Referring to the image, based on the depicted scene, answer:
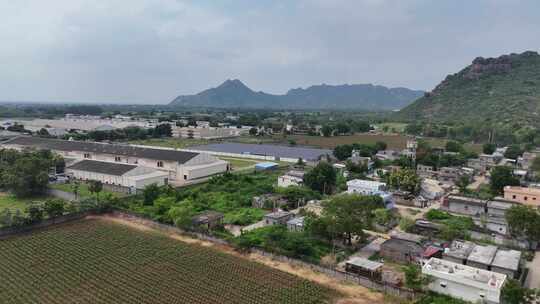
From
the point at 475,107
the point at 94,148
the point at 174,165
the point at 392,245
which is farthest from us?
the point at 475,107

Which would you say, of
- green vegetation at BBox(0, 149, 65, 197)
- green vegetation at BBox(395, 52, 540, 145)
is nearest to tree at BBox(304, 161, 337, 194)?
green vegetation at BBox(0, 149, 65, 197)

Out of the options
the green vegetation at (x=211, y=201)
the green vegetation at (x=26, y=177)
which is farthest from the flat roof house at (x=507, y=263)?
the green vegetation at (x=26, y=177)

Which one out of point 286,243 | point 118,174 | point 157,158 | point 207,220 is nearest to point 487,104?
point 157,158

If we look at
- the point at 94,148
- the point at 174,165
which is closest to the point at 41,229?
the point at 174,165

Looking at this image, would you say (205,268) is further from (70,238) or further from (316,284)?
(70,238)

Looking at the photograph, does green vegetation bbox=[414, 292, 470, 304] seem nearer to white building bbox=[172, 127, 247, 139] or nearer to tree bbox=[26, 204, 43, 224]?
Result: tree bbox=[26, 204, 43, 224]

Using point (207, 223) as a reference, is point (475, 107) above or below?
above

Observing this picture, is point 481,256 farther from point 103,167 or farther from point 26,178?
point 103,167
